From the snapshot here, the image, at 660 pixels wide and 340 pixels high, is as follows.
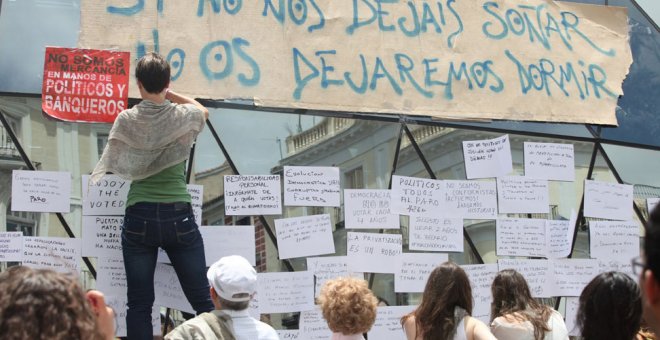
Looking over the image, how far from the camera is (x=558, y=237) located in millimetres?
6449

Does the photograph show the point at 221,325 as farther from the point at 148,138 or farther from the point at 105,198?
the point at 105,198

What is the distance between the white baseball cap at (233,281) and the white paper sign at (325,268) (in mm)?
1872

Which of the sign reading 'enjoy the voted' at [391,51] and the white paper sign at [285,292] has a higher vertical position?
the sign reading 'enjoy the voted' at [391,51]

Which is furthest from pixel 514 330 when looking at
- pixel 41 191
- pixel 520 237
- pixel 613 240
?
pixel 41 191

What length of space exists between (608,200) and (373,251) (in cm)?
200

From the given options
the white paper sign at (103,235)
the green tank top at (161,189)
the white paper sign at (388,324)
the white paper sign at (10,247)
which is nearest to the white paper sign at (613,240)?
the white paper sign at (388,324)

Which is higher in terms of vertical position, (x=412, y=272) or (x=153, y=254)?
(x=153, y=254)

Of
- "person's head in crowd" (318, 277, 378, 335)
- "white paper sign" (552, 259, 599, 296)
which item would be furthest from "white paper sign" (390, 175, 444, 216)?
"person's head in crowd" (318, 277, 378, 335)

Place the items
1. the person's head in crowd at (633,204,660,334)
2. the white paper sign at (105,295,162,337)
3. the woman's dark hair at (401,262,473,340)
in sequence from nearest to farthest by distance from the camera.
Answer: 1. the person's head in crowd at (633,204,660,334)
2. the woman's dark hair at (401,262,473,340)
3. the white paper sign at (105,295,162,337)

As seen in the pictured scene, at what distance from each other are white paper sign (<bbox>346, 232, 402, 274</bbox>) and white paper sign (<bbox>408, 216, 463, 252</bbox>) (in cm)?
12

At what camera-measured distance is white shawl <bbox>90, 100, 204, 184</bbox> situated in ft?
15.9

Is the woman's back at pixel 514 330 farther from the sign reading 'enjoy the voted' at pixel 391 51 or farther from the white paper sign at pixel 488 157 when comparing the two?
the sign reading 'enjoy the voted' at pixel 391 51

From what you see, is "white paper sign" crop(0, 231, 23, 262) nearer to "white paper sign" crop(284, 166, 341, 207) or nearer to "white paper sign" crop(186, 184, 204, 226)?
"white paper sign" crop(186, 184, 204, 226)

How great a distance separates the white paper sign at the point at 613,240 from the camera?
6.63 meters
